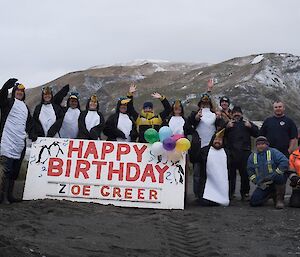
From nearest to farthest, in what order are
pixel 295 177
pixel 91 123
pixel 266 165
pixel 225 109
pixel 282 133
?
pixel 266 165 → pixel 295 177 → pixel 91 123 → pixel 282 133 → pixel 225 109

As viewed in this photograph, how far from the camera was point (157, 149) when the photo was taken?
8.64 meters

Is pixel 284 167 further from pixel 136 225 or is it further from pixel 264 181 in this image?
pixel 136 225

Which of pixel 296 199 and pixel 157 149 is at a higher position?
pixel 157 149

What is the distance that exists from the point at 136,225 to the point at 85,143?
2313 mm

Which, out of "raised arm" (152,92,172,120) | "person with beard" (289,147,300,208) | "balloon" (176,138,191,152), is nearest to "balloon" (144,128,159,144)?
"balloon" (176,138,191,152)

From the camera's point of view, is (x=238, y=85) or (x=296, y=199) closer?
(x=296, y=199)

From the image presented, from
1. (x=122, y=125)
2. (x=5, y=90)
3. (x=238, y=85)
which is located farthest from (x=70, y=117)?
(x=238, y=85)

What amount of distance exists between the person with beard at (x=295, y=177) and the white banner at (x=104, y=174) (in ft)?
6.60

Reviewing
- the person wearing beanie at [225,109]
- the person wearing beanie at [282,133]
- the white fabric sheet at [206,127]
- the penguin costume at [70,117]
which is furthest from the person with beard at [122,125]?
the person wearing beanie at [282,133]

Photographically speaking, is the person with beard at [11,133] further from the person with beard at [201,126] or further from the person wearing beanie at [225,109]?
the person wearing beanie at [225,109]

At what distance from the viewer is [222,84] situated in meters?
48.7

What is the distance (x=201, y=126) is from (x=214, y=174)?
0.92 metres

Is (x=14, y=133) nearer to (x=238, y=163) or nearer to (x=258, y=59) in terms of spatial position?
(x=238, y=163)

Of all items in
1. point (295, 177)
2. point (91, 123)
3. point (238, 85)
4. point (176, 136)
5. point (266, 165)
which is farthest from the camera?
point (238, 85)
